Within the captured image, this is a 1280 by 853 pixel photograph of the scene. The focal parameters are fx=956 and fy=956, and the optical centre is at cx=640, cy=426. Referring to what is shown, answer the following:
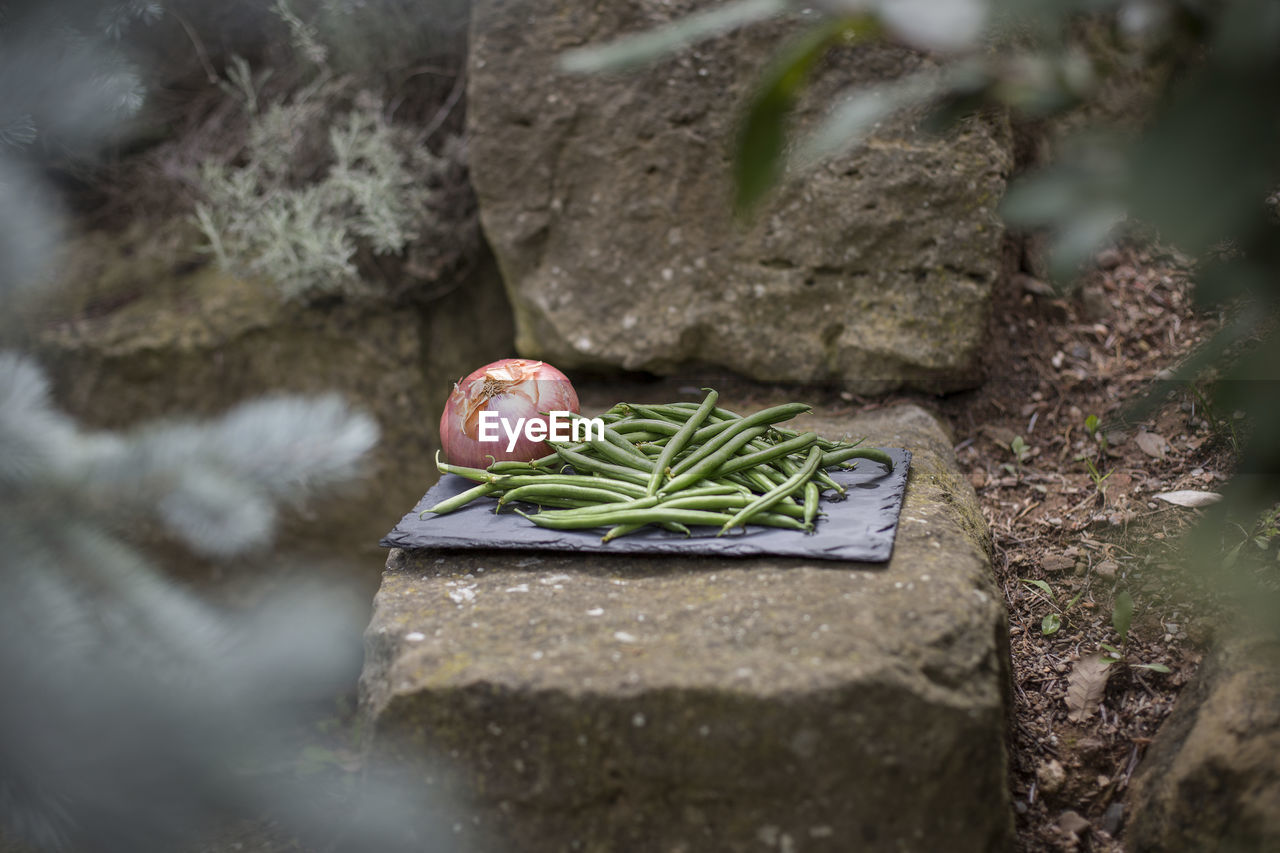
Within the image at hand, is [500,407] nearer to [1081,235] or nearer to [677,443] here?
[677,443]

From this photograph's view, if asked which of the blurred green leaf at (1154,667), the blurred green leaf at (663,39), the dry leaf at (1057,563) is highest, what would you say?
the blurred green leaf at (663,39)

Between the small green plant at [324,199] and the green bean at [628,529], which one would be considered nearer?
the green bean at [628,529]

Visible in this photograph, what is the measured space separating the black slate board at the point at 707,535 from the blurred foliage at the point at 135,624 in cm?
118

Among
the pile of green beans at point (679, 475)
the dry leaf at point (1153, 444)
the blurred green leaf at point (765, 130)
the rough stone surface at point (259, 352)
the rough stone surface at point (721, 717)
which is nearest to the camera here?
the blurred green leaf at point (765, 130)

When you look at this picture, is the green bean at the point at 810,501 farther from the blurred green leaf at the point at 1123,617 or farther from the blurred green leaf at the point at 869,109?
the blurred green leaf at the point at 869,109

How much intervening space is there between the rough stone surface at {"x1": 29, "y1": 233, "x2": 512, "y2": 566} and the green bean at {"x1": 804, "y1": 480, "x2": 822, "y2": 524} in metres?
2.14

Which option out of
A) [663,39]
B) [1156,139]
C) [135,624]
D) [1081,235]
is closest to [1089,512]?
[1081,235]

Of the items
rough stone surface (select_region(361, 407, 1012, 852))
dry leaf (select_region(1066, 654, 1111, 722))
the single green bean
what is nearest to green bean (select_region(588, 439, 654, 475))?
the single green bean

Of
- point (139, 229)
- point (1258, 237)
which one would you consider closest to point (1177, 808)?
point (1258, 237)

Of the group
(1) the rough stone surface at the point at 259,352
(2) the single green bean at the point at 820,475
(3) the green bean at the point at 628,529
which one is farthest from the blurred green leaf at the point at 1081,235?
(1) the rough stone surface at the point at 259,352

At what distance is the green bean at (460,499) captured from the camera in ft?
7.69

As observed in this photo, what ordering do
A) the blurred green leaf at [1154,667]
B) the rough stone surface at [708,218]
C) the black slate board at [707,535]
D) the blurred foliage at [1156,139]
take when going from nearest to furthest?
the blurred foliage at [1156,139] → the black slate board at [707,535] → the blurred green leaf at [1154,667] → the rough stone surface at [708,218]

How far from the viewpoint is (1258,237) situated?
0.96 metres

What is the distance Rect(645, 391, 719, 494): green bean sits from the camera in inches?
88.1
